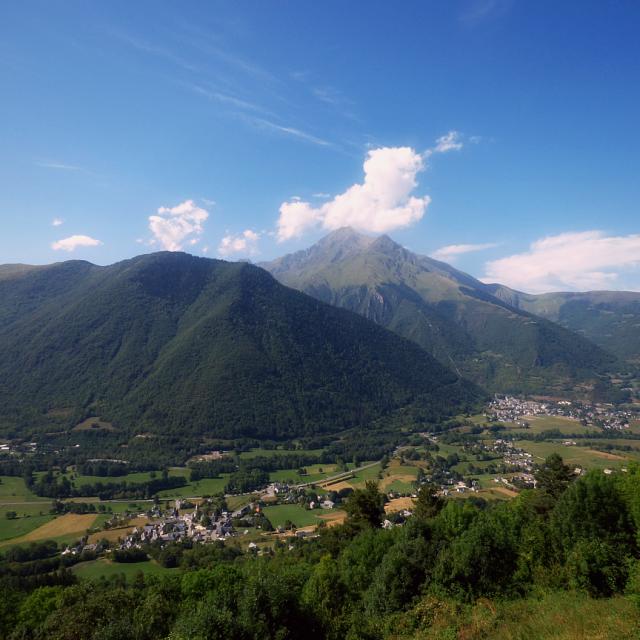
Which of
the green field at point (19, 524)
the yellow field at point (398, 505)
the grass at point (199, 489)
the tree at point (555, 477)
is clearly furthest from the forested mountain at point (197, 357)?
the tree at point (555, 477)

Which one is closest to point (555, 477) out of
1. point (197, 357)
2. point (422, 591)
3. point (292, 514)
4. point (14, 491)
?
point (422, 591)

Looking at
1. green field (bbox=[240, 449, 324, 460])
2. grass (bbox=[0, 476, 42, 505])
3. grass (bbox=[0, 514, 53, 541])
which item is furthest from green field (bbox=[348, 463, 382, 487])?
grass (bbox=[0, 476, 42, 505])

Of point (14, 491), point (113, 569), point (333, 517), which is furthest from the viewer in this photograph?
point (14, 491)

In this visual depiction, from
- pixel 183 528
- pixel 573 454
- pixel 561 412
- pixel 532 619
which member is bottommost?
pixel 183 528

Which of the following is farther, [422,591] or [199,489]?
[199,489]

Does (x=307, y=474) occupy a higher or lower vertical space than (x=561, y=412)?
lower

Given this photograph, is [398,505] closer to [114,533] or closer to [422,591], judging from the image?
[114,533]
